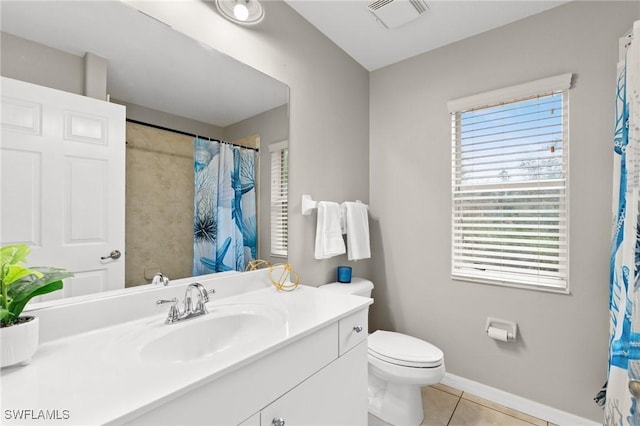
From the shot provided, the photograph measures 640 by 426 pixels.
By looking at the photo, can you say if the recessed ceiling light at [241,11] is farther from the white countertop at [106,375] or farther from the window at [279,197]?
the white countertop at [106,375]

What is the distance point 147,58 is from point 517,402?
2656 mm

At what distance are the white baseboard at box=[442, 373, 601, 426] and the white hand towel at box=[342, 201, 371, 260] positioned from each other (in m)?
1.05

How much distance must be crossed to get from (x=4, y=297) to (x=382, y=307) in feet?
7.08

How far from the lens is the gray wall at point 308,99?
4.56 feet

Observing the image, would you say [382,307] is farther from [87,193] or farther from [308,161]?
[87,193]

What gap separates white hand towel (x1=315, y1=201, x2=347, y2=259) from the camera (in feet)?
5.98

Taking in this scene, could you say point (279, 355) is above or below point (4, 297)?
below

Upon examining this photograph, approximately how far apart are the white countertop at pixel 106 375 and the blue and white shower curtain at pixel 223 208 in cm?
38

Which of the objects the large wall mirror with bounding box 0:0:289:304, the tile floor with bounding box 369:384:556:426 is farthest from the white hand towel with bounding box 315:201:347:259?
the tile floor with bounding box 369:384:556:426

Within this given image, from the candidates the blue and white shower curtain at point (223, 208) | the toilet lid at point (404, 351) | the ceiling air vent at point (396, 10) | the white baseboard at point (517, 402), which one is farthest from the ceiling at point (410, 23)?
the white baseboard at point (517, 402)

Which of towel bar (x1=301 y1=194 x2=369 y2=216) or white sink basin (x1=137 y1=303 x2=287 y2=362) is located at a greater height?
towel bar (x1=301 y1=194 x2=369 y2=216)

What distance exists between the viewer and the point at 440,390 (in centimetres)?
199

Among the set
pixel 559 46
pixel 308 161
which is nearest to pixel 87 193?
pixel 308 161

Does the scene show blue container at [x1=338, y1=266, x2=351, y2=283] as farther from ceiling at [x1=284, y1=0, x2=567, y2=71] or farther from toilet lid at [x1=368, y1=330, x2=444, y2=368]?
ceiling at [x1=284, y1=0, x2=567, y2=71]
